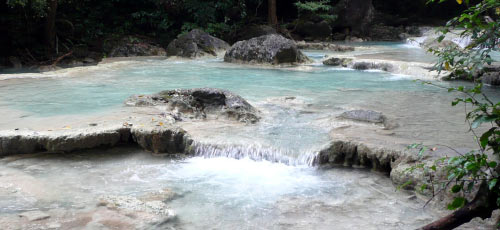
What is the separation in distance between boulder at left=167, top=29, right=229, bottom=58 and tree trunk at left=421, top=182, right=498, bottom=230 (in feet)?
39.6

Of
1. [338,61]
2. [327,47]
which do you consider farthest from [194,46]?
[327,47]

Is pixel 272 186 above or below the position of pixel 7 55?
below

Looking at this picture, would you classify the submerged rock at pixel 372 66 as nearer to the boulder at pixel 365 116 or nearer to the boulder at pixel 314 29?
the boulder at pixel 365 116

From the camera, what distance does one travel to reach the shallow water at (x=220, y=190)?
3.55 metres

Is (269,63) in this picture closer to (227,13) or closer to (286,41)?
(286,41)

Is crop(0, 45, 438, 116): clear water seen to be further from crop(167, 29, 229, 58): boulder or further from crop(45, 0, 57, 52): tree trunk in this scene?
crop(45, 0, 57, 52): tree trunk

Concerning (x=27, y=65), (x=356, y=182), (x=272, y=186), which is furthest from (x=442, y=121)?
(x=27, y=65)

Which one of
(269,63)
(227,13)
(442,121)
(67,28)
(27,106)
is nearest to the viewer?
(442,121)

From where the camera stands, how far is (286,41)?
12477mm

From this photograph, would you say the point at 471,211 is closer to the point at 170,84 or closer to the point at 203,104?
the point at 203,104

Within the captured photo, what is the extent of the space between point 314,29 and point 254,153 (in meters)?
16.4

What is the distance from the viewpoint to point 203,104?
6.40 m

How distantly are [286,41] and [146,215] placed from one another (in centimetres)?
955

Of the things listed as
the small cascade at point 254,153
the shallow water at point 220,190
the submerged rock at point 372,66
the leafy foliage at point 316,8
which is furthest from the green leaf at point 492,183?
the leafy foliage at point 316,8
